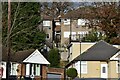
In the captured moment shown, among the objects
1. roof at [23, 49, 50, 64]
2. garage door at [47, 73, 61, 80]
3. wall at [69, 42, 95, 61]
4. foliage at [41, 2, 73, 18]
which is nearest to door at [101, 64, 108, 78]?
garage door at [47, 73, 61, 80]

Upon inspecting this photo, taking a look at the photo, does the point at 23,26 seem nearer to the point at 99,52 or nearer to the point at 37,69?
the point at 37,69

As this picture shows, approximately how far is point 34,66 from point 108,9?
28.9ft

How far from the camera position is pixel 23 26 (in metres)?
38.2

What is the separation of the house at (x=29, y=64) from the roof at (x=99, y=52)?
394 cm

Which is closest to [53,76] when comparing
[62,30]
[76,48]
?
[76,48]

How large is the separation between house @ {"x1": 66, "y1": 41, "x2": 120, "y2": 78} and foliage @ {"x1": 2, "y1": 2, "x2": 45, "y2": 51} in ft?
14.9

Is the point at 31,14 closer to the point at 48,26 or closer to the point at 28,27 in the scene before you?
the point at 28,27

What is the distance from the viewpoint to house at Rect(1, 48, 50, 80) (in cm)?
3944

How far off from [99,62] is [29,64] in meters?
6.39

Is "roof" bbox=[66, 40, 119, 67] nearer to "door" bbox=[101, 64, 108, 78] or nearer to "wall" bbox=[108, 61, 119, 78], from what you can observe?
"door" bbox=[101, 64, 108, 78]

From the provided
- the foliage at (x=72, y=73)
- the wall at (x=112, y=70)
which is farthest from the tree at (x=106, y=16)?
the foliage at (x=72, y=73)

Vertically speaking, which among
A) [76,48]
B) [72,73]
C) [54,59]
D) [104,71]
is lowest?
[72,73]

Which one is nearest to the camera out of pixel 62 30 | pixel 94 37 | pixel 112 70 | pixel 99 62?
pixel 112 70

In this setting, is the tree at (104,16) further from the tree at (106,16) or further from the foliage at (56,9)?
the foliage at (56,9)
